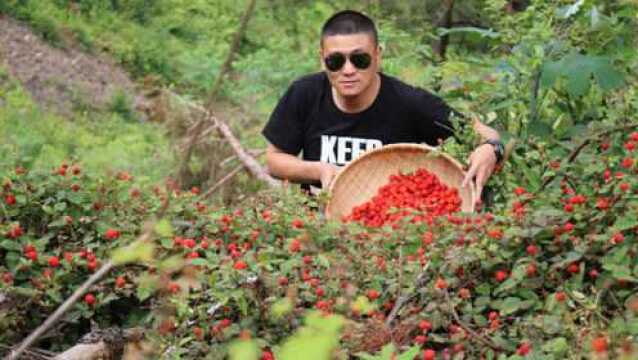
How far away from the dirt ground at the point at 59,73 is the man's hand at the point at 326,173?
26.1 feet

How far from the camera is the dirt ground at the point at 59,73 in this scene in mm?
13102

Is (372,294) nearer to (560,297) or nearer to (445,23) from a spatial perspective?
(560,297)

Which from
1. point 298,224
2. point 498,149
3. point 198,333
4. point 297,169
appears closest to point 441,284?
point 198,333

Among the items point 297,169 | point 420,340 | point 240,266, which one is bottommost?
point 297,169

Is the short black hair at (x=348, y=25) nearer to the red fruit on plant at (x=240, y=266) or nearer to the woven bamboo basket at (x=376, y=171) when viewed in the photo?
the woven bamboo basket at (x=376, y=171)

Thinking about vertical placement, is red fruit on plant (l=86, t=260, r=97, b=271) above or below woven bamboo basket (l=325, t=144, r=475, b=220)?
above

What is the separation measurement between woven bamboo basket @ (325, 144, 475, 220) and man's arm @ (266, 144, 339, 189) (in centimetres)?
8

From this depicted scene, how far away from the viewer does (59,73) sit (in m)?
13.7

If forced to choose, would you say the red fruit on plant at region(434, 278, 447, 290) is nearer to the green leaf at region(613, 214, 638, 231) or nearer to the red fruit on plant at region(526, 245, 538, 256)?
the red fruit on plant at region(526, 245, 538, 256)

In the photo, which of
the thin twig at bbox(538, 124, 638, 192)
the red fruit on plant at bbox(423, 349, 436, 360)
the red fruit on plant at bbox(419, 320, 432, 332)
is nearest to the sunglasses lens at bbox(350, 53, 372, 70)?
the thin twig at bbox(538, 124, 638, 192)

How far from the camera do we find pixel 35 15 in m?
14.8

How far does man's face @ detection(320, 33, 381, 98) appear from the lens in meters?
5.43

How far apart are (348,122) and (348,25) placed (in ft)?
1.52

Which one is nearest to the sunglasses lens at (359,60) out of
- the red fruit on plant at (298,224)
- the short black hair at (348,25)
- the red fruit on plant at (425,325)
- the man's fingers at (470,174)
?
the short black hair at (348,25)
